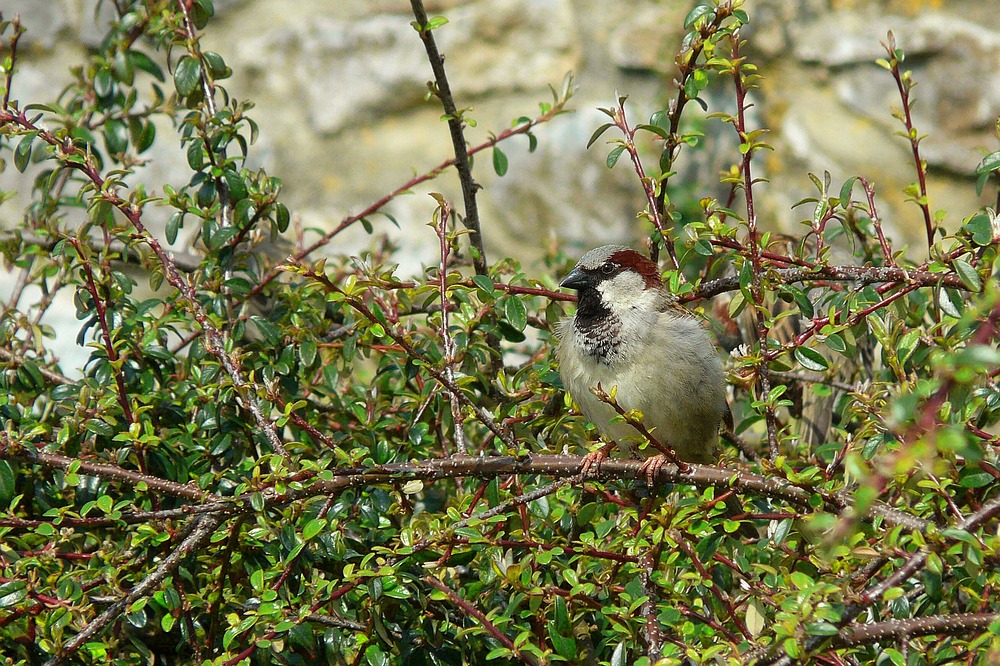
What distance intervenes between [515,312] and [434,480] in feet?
0.94

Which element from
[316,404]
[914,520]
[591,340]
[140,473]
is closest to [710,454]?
[591,340]

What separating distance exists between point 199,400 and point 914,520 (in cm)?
104

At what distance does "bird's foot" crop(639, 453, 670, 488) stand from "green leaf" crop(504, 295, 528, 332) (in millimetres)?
276

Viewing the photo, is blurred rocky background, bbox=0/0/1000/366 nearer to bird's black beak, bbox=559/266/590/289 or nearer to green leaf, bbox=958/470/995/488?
bird's black beak, bbox=559/266/590/289

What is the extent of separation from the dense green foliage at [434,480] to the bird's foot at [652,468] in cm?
4

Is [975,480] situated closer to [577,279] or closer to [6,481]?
[577,279]

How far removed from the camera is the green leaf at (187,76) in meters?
1.67

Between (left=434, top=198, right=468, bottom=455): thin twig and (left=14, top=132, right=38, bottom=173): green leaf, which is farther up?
(left=14, top=132, right=38, bottom=173): green leaf

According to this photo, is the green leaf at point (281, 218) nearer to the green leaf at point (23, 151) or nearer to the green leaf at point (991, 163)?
the green leaf at point (23, 151)

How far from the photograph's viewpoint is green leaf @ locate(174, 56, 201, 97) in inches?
65.8

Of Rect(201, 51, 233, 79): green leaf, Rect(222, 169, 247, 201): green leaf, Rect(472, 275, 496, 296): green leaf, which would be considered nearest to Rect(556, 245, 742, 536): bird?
Rect(472, 275, 496, 296): green leaf

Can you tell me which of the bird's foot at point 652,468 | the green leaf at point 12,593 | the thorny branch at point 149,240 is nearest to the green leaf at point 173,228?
the thorny branch at point 149,240

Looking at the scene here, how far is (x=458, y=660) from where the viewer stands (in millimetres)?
1335

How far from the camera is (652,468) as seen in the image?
4.76 ft
